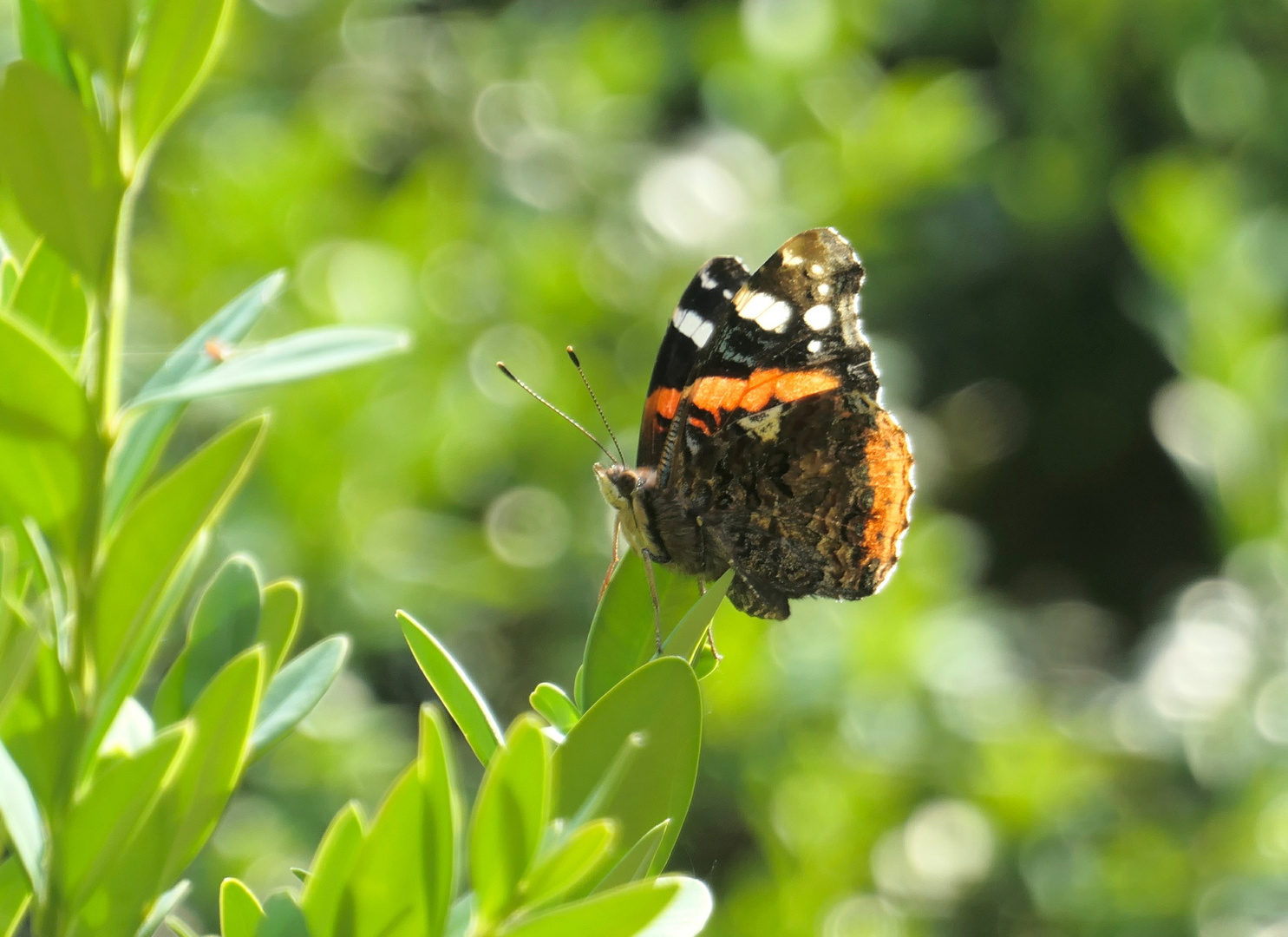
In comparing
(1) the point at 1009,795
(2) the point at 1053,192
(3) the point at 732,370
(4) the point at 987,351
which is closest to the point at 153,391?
(3) the point at 732,370

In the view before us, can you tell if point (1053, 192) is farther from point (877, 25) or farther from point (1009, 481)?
point (1009, 481)

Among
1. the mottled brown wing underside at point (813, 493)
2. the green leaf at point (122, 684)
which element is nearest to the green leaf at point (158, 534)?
the green leaf at point (122, 684)

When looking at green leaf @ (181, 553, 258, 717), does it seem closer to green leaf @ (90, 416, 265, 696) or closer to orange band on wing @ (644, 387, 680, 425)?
green leaf @ (90, 416, 265, 696)

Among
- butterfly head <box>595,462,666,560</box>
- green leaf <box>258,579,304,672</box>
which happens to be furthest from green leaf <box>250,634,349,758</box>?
butterfly head <box>595,462,666,560</box>

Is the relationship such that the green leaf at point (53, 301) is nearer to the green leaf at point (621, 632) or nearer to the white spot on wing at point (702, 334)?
the green leaf at point (621, 632)

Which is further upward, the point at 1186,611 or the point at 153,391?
the point at 153,391

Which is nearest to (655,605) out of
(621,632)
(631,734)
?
(621,632)
